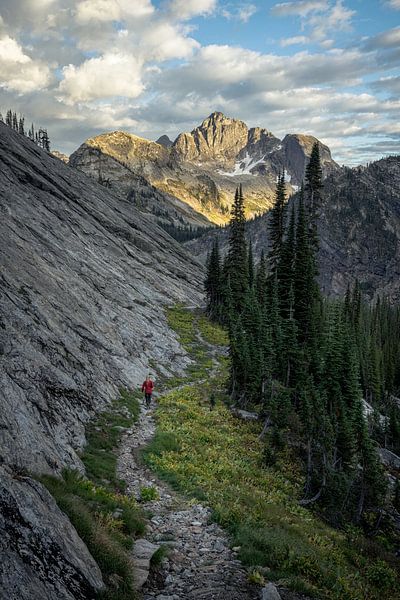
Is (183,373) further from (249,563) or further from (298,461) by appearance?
(249,563)

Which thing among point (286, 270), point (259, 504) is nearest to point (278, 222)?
point (286, 270)

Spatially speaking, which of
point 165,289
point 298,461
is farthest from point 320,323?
point 165,289

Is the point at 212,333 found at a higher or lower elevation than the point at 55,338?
lower

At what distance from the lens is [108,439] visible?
1959cm

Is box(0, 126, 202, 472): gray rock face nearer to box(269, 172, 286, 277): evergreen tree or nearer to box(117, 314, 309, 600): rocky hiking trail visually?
box(117, 314, 309, 600): rocky hiking trail

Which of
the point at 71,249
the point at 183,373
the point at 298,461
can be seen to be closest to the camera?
the point at 298,461

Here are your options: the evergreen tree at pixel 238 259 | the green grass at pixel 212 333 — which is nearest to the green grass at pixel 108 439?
the green grass at pixel 212 333

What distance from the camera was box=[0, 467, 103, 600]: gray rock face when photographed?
6805mm

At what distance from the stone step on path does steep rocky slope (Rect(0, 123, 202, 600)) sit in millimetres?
2457

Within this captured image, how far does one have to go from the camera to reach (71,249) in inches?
2008

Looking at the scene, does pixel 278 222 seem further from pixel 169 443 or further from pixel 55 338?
pixel 169 443

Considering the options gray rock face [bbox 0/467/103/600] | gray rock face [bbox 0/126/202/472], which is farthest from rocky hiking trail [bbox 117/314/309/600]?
gray rock face [bbox 0/126/202/472]

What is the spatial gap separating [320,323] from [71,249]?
3379 centimetres

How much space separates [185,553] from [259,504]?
6095 millimetres
